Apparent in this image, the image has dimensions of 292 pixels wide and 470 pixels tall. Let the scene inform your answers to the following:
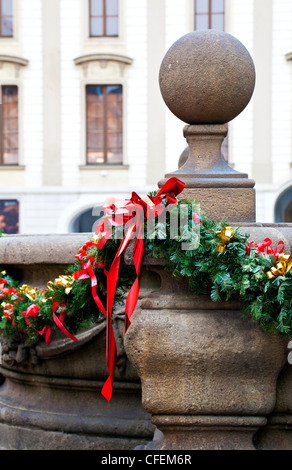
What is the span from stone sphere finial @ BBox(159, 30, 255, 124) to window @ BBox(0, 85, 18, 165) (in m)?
18.8

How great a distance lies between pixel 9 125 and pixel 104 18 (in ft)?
11.6

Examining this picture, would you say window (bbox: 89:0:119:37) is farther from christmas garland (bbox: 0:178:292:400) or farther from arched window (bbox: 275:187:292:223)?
christmas garland (bbox: 0:178:292:400)

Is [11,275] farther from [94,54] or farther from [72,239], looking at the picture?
[94,54]

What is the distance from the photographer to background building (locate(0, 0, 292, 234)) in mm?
21672

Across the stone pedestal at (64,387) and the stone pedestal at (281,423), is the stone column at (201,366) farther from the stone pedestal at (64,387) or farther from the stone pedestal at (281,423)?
the stone pedestal at (64,387)

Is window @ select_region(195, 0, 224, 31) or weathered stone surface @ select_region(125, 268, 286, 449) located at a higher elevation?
window @ select_region(195, 0, 224, 31)

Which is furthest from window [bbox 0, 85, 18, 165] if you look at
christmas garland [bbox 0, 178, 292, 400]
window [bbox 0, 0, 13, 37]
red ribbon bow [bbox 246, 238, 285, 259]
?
red ribbon bow [bbox 246, 238, 285, 259]

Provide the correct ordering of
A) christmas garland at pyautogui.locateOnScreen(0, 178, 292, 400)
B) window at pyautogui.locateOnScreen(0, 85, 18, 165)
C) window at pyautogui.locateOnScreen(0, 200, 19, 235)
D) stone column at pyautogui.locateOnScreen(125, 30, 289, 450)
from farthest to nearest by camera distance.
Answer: window at pyautogui.locateOnScreen(0, 85, 18, 165), window at pyautogui.locateOnScreen(0, 200, 19, 235), stone column at pyautogui.locateOnScreen(125, 30, 289, 450), christmas garland at pyautogui.locateOnScreen(0, 178, 292, 400)

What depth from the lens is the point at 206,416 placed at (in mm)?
3143

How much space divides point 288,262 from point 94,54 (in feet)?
63.8

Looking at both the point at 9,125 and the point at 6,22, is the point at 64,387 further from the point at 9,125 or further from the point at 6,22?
the point at 6,22

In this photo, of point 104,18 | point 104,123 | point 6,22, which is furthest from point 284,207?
point 6,22

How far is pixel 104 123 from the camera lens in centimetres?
2217

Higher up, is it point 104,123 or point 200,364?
point 104,123
